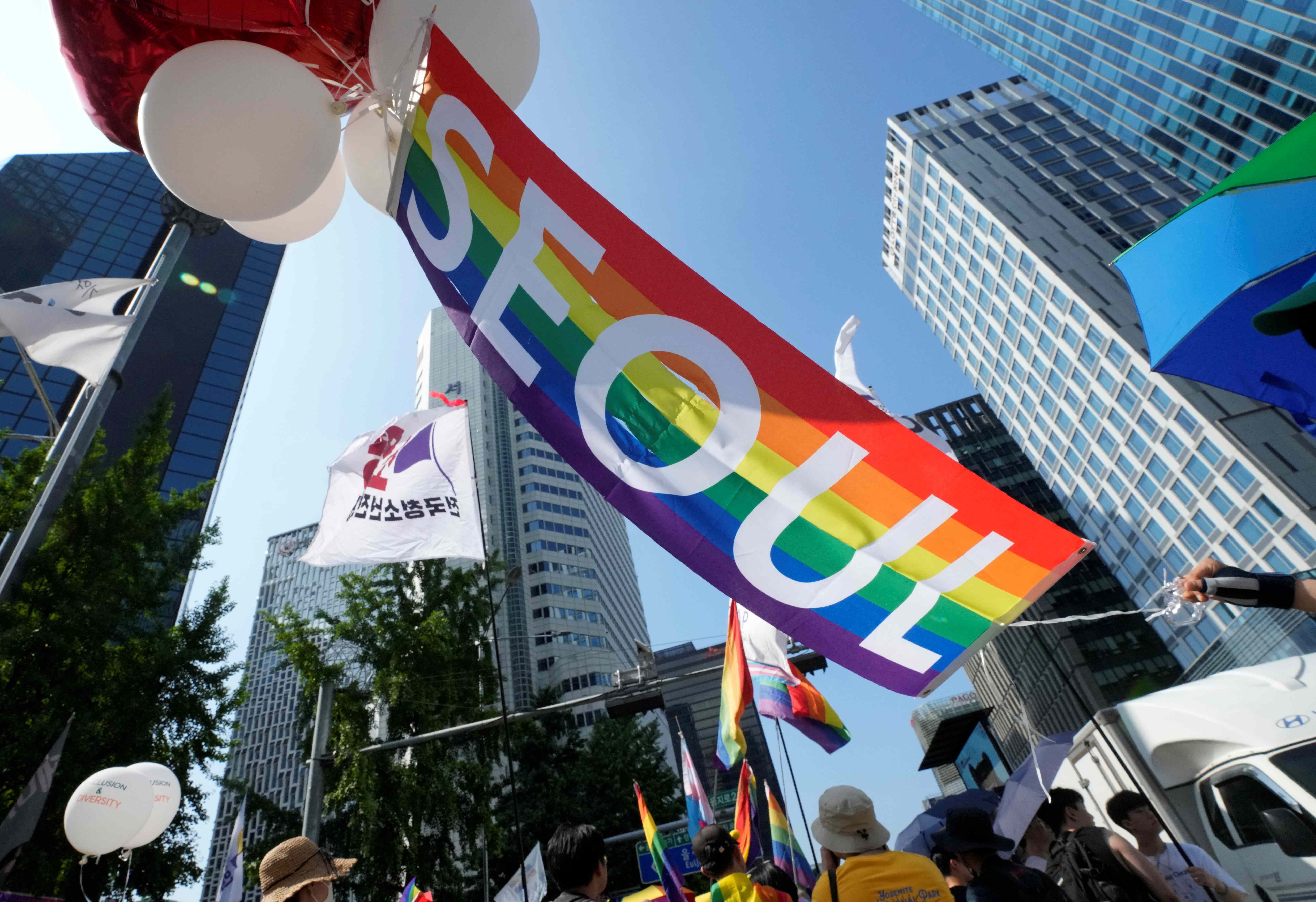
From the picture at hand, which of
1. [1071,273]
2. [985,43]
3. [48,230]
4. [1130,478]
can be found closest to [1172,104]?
[1071,273]

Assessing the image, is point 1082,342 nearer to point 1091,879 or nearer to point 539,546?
point 539,546

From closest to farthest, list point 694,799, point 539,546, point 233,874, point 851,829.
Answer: point 851,829, point 233,874, point 694,799, point 539,546

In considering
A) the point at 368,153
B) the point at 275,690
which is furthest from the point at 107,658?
the point at 275,690

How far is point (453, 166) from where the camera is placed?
2598 mm

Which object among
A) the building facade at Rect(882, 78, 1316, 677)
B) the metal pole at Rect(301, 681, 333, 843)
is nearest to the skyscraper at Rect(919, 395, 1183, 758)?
the building facade at Rect(882, 78, 1316, 677)

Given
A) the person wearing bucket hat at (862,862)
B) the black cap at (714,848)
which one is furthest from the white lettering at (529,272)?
the black cap at (714,848)

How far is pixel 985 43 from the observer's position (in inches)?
3226

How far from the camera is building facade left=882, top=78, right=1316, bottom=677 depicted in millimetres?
46031

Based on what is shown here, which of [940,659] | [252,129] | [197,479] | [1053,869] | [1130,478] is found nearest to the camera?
[940,659]

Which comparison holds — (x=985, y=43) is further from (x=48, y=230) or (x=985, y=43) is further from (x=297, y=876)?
(x=297, y=876)

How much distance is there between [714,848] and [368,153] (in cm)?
431

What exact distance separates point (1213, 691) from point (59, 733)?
47.4 ft

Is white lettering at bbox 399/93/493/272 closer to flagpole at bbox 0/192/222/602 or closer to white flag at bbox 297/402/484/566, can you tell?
flagpole at bbox 0/192/222/602

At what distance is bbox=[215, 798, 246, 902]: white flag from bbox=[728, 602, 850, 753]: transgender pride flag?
5961 mm
